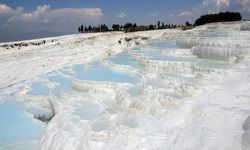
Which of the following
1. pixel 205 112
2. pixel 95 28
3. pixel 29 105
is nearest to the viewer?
pixel 205 112

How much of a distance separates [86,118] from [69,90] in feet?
11.0

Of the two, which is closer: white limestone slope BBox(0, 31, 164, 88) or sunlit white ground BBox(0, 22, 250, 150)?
sunlit white ground BBox(0, 22, 250, 150)

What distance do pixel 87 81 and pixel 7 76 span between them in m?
10.5

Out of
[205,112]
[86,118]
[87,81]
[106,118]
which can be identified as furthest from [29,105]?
[205,112]

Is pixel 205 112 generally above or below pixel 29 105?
above

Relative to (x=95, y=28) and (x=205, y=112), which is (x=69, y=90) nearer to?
(x=205, y=112)

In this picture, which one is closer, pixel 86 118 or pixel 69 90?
pixel 86 118

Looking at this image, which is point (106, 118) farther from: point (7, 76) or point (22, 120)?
point (7, 76)

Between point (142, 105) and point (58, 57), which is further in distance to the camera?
point (58, 57)

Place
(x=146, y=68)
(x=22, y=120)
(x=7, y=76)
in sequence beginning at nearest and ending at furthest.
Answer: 1. (x=22, y=120)
2. (x=146, y=68)
3. (x=7, y=76)

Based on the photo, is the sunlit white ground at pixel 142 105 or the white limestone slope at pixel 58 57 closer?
the sunlit white ground at pixel 142 105

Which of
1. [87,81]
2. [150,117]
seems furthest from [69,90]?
[150,117]

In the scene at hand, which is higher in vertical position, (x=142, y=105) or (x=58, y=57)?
(x=58, y=57)

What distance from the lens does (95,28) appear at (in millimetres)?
47250
